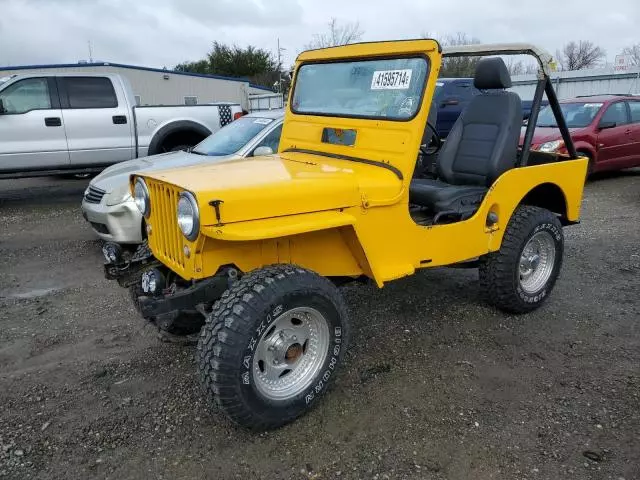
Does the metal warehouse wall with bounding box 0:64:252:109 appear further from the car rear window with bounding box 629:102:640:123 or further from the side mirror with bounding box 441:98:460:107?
the car rear window with bounding box 629:102:640:123

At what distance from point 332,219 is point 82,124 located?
708cm

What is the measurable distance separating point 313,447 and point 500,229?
80.8 inches

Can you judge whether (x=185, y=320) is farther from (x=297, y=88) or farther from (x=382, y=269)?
(x=297, y=88)

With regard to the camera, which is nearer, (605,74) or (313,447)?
(313,447)

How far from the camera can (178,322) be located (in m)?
3.15

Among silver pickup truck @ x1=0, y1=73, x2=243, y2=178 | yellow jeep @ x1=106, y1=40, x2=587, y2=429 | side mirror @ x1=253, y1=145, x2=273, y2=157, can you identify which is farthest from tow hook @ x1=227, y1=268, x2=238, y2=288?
silver pickup truck @ x1=0, y1=73, x2=243, y2=178

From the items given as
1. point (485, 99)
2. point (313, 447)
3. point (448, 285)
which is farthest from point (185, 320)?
point (485, 99)

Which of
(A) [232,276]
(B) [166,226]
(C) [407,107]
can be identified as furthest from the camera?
(C) [407,107]

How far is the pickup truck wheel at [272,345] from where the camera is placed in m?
2.51

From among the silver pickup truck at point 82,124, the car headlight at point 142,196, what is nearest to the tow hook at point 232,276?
the car headlight at point 142,196

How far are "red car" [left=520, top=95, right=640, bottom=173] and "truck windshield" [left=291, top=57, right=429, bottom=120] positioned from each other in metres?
6.01

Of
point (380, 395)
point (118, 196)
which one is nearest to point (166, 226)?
point (380, 395)

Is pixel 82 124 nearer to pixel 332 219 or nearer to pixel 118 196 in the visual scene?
pixel 118 196

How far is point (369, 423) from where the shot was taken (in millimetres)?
2859
